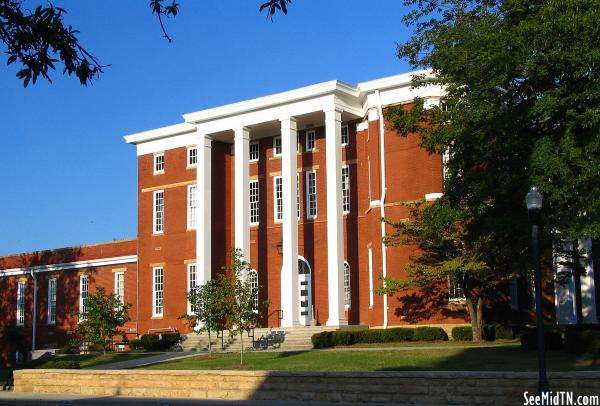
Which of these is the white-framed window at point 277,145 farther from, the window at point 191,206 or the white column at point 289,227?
the window at point 191,206

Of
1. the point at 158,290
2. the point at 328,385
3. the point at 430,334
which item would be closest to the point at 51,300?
the point at 158,290

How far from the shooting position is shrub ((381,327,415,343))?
33.1 m

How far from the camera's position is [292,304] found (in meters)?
37.8

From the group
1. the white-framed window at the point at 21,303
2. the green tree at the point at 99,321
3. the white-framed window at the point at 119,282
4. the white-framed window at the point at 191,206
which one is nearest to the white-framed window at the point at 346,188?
the white-framed window at the point at 191,206

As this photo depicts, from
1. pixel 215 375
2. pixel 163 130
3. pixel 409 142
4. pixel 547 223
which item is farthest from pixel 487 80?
pixel 163 130

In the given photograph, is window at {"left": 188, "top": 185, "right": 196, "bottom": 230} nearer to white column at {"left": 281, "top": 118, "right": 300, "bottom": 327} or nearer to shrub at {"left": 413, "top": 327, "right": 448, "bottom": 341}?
white column at {"left": 281, "top": 118, "right": 300, "bottom": 327}

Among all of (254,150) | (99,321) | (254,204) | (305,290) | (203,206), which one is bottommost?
(99,321)

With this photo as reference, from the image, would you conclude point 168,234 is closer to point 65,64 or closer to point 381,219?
point 381,219

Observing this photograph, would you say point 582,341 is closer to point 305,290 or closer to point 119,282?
point 305,290

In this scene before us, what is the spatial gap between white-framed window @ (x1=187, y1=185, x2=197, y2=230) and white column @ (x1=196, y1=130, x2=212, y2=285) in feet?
9.62

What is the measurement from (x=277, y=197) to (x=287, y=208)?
4.18 metres

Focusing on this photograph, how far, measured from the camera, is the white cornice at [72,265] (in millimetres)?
48719

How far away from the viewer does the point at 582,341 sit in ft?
76.2

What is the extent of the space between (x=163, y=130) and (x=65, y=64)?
3808 centimetres
